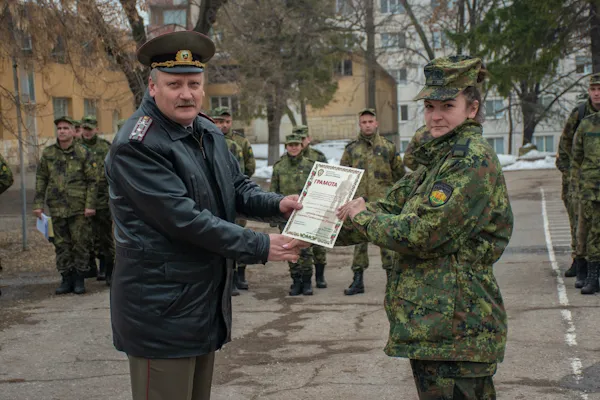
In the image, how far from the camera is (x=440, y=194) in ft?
11.4

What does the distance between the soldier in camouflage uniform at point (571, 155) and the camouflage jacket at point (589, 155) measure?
21cm

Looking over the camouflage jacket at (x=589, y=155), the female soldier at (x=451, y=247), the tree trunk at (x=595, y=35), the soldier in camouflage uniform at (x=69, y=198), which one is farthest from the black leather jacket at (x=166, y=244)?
the tree trunk at (x=595, y=35)

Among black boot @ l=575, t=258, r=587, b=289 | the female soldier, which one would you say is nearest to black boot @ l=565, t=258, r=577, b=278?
black boot @ l=575, t=258, r=587, b=289

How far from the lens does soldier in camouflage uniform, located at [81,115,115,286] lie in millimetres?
10992

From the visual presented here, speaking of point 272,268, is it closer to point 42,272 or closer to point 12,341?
point 42,272

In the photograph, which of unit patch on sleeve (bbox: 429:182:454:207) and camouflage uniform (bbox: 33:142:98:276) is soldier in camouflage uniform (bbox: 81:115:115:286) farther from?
unit patch on sleeve (bbox: 429:182:454:207)

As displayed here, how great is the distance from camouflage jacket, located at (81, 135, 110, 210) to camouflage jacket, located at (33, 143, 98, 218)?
0.27 metres

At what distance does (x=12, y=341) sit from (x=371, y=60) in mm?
27698

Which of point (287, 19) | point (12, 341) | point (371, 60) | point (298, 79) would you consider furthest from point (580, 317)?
point (371, 60)

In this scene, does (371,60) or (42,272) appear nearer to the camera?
(42,272)

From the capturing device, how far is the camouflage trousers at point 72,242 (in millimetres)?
10289

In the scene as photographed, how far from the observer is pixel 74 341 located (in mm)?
7688

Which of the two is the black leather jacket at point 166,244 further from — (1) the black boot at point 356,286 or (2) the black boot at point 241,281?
(2) the black boot at point 241,281

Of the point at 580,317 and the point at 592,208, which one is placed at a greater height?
the point at 592,208
